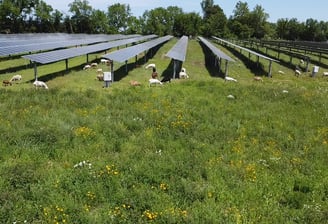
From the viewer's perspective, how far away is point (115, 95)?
14.1m

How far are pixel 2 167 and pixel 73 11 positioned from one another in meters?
88.4

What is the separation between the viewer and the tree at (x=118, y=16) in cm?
9669

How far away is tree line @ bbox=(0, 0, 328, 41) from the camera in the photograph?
7812 centimetres

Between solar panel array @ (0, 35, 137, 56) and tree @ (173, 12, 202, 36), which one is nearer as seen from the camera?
solar panel array @ (0, 35, 137, 56)

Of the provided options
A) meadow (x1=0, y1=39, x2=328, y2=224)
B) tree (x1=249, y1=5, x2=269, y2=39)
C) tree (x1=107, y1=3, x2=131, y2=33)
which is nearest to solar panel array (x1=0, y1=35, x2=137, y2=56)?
meadow (x1=0, y1=39, x2=328, y2=224)

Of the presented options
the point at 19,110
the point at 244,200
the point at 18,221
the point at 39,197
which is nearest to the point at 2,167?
the point at 39,197

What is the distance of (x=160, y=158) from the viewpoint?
26.5 ft

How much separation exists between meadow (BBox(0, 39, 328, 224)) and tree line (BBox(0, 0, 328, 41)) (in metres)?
70.3

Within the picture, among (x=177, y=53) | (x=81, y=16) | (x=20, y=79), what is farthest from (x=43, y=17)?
(x=20, y=79)

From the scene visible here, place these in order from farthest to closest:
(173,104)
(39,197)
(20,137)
Answer: 1. (173,104)
2. (20,137)
3. (39,197)

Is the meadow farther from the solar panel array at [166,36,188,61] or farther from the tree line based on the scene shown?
the tree line

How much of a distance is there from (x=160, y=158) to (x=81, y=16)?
88.7 meters

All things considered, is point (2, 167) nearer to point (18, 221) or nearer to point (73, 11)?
point (18, 221)

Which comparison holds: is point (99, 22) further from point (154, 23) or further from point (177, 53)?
point (177, 53)
